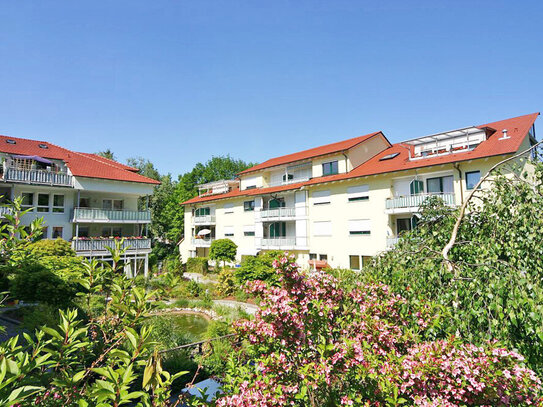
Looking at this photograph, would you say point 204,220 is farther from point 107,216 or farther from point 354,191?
point 354,191

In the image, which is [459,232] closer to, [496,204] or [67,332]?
[496,204]

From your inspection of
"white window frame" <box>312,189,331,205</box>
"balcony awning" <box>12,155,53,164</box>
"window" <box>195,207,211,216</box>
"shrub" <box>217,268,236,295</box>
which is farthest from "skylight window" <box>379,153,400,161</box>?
"balcony awning" <box>12,155,53,164</box>

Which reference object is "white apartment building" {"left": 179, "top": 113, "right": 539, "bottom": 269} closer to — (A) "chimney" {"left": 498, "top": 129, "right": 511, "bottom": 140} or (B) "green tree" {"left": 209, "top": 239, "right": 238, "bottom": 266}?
(A) "chimney" {"left": 498, "top": 129, "right": 511, "bottom": 140}

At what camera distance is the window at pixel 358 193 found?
2550cm

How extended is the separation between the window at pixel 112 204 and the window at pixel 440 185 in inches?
1069

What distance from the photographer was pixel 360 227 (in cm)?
2561

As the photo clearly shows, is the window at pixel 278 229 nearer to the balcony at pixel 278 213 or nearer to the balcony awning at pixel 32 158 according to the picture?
the balcony at pixel 278 213

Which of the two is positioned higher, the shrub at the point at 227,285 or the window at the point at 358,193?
the window at the point at 358,193

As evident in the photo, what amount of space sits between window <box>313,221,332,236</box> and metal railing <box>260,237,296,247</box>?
7.90 feet

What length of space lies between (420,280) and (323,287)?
6.50 feet

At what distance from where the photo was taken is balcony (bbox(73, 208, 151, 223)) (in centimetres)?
2558

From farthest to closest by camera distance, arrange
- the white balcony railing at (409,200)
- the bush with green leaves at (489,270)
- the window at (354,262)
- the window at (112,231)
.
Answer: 1. the window at (112,231)
2. the window at (354,262)
3. the white balcony railing at (409,200)
4. the bush with green leaves at (489,270)

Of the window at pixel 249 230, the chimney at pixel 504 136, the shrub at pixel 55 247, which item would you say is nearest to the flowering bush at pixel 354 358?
the shrub at pixel 55 247

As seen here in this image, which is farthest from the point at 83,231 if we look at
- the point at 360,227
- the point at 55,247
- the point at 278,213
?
the point at 360,227
